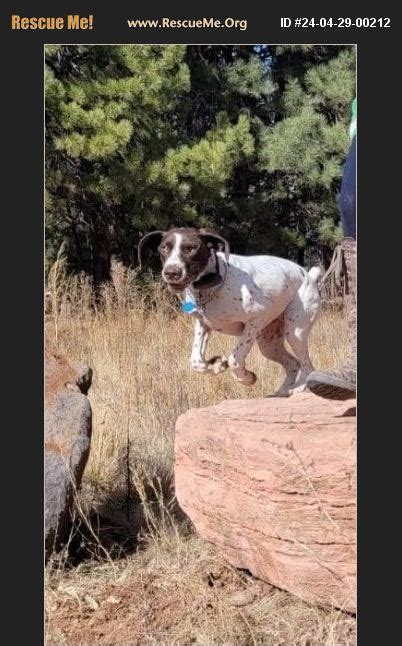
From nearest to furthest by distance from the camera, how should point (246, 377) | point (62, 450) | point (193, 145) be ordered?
point (62, 450) → point (246, 377) → point (193, 145)

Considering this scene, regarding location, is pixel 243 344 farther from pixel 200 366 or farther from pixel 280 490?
pixel 280 490

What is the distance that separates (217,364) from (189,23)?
1.54m

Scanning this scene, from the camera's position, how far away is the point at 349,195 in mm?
3498

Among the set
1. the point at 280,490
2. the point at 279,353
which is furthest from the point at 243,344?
the point at 280,490

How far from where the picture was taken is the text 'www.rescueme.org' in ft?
10.3

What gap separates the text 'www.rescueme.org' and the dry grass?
1425 mm

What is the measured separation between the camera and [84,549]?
156 inches

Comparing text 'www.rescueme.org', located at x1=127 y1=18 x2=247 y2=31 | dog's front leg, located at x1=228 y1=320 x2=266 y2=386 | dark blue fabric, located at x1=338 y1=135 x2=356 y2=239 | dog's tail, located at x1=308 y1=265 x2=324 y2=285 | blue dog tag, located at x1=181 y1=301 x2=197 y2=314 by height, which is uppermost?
text 'www.rescueme.org', located at x1=127 y1=18 x2=247 y2=31

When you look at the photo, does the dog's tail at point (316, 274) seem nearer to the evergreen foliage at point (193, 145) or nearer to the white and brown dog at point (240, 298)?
the white and brown dog at point (240, 298)

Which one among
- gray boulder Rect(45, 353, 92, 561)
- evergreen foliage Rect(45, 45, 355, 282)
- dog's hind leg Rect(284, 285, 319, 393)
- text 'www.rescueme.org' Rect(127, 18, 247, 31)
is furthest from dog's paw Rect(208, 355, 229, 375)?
text 'www.rescueme.org' Rect(127, 18, 247, 31)

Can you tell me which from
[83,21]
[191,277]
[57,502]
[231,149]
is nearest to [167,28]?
[83,21]

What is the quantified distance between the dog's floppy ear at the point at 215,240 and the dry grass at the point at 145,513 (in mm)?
749

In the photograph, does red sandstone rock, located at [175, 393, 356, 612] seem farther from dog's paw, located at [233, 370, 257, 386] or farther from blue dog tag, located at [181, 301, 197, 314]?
blue dog tag, located at [181, 301, 197, 314]

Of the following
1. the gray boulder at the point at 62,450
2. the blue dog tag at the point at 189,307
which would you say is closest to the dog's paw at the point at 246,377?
the blue dog tag at the point at 189,307
